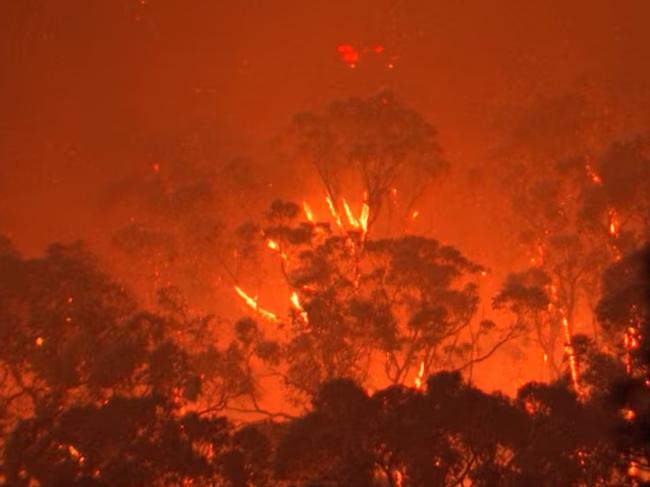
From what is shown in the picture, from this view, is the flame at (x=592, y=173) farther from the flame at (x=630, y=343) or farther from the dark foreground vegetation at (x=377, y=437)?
the flame at (x=630, y=343)

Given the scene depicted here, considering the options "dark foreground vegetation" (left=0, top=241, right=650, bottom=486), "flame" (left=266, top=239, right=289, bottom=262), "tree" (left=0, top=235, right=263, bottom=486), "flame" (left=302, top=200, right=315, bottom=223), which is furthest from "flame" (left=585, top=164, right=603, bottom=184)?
"tree" (left=0, top=235, right=263, bottom=486)

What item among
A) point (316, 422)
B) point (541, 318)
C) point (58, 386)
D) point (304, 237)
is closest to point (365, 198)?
point (304, 237)

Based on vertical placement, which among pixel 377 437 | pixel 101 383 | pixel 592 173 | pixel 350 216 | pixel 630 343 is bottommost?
pixel 377 437

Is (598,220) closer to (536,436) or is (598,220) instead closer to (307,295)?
(307,295)

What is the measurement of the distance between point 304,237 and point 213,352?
5111 mm

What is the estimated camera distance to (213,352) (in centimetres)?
1827

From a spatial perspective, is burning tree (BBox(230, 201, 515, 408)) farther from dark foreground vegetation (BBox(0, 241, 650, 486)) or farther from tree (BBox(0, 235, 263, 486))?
dark foreground vegetation (BBox(0, 241, 650, 486))

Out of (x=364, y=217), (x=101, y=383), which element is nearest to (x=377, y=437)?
(x=101, y=383)

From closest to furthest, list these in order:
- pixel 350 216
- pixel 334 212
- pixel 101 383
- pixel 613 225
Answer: pixel 101 383
pixel 613 225
pixel 350 216
pixel 334 212

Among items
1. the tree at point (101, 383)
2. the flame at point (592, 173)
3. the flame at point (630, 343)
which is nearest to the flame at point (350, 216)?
the flame at point (592, 173)

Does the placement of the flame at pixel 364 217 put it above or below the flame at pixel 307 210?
below

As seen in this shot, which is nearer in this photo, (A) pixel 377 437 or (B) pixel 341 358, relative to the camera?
(A) pixel 377 437

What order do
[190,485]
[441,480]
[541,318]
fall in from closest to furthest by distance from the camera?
1. [441,480]
2. [190,485]
3. [541,318]

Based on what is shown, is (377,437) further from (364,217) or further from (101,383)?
(364,217)
